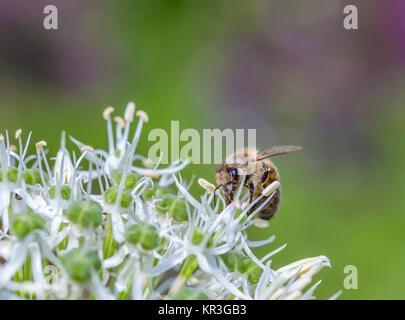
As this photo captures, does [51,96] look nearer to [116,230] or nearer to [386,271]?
[386,271]

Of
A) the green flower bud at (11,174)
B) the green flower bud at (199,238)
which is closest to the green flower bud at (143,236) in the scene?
the green flower bud at (199,238)

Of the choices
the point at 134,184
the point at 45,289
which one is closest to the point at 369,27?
the point at 134,184

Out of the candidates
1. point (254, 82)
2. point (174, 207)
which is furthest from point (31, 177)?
point (254, 82)

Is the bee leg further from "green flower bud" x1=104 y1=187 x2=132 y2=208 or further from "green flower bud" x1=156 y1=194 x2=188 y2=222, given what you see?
"green flower bud" x1=104 y1=187 x2=132 y2=208

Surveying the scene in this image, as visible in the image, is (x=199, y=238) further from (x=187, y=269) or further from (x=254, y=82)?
(x=254, y=82)

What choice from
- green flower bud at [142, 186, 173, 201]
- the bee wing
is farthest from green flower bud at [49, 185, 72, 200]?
the bee wing

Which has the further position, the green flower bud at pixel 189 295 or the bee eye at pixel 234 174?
the bee eye at pixel 234 174

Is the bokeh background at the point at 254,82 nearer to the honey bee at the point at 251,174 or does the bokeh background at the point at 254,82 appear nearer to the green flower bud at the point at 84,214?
the honey bee at the point at 251,174

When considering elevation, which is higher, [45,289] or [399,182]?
[399,182]
